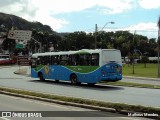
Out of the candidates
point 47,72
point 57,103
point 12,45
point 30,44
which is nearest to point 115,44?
point 30,44

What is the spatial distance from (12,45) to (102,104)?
117m

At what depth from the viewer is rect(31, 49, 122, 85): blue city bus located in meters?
29.7

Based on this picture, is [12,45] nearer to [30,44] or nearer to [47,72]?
[30,44]

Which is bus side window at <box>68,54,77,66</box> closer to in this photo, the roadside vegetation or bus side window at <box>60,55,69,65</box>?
bus side window at <box>60,55,69,65</box>

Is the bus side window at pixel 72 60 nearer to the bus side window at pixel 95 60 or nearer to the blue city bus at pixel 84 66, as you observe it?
the blue city bus at pixel 84 66

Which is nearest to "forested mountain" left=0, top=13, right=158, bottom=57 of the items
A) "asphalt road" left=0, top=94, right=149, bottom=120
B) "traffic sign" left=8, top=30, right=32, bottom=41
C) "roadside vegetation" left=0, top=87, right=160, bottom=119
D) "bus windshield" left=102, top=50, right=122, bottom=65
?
"traffic sign" left=8, top=30, right=32, bottom=41

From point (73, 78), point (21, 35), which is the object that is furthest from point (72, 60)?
point (21, 35)

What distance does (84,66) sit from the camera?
31.1m

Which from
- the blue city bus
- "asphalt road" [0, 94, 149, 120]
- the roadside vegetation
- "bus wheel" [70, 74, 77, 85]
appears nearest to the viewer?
"asphalt road" [0, 94, 149, 120]

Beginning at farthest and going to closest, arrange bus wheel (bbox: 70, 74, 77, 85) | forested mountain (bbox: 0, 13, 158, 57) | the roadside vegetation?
forested mountain (bbox: 0, 13, 158, 57)
bus wheel (bbox: 70, 74, 77, 85)
the roadside vegetation

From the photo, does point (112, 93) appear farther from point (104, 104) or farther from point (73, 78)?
point (104, 104)

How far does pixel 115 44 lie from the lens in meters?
157

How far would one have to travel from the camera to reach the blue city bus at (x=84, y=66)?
Answer: 97.5 feet

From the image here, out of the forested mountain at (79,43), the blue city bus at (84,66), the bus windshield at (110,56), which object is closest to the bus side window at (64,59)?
the blue city bus at (84,66)
